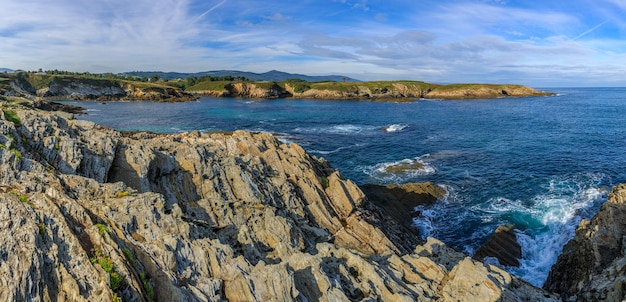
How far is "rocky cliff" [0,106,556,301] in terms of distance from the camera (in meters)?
11.5

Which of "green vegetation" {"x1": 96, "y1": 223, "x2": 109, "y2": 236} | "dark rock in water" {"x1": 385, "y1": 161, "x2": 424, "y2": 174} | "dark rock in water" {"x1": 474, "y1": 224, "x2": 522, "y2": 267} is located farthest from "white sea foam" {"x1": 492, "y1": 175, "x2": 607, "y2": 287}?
"green vegetation" {"x1": 96, "y1": 223, "x2": 109, "y2": 236}

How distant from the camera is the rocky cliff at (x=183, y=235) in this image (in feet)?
37.7

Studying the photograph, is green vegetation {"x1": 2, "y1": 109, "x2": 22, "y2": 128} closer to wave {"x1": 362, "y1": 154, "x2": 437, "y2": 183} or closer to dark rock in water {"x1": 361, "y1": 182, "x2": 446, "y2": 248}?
dark rock in water {"x1": 361, "y1": 182, "x2": 446, "y2": 248}

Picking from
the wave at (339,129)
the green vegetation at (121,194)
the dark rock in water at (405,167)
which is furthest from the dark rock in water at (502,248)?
the wave at (339,129)

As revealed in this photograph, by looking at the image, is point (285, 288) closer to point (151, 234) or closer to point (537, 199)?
point (151, 234)

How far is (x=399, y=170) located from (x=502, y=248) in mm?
22940

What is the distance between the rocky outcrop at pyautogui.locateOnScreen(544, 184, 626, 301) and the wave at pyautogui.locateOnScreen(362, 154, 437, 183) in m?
24.2

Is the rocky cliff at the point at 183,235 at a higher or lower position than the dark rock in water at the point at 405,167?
higher

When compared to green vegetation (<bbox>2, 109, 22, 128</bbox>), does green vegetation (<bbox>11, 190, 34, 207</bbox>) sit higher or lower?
lower

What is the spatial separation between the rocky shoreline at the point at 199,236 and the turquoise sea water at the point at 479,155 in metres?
7.39

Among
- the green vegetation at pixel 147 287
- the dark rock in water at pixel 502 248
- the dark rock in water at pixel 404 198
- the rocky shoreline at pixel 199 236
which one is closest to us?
the rocky shoreline at pixel 199 236

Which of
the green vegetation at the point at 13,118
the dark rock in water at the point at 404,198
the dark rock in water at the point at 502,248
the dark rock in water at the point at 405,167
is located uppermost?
the green vegetation at the point at 13,118

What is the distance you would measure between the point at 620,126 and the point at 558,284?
88640mm

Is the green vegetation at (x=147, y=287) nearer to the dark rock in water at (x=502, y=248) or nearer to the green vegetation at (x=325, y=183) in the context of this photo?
the green vegetation at (x=325, y=183)
